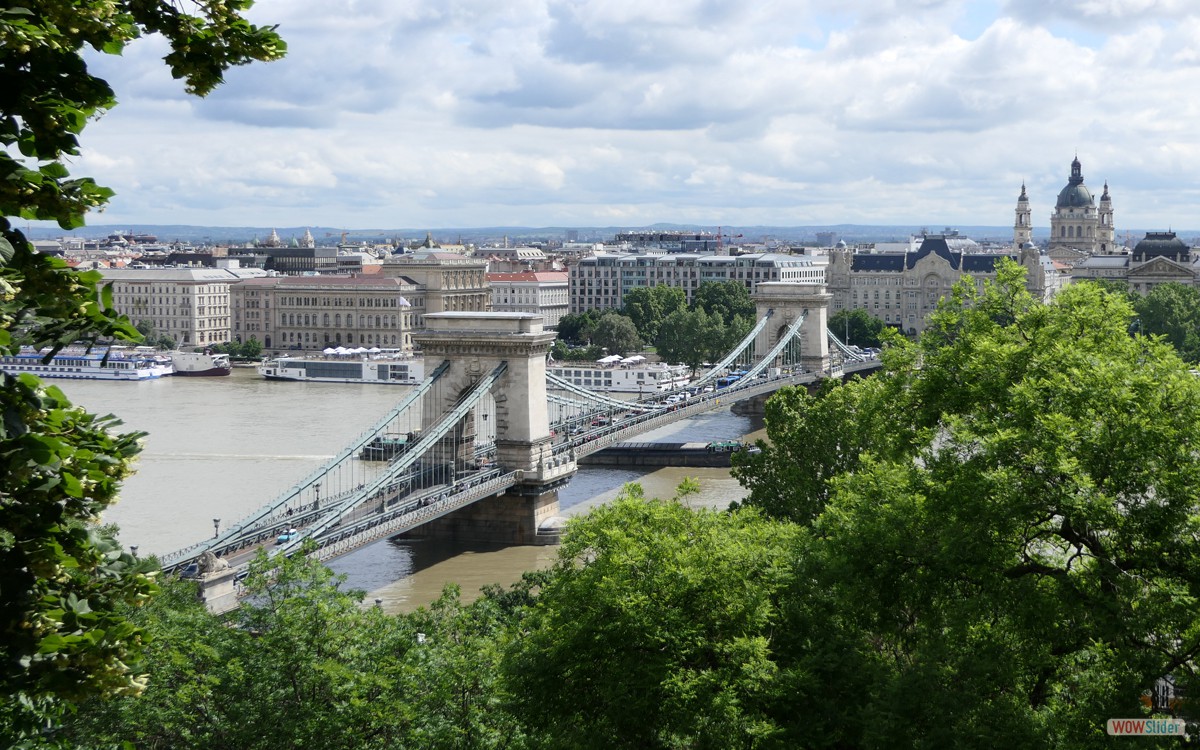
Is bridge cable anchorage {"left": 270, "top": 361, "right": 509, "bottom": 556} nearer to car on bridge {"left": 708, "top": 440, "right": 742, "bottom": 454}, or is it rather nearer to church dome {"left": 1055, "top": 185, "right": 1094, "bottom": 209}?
car on bridge {"left": 708, "top": 440, "right": 742, "bottom": 454}

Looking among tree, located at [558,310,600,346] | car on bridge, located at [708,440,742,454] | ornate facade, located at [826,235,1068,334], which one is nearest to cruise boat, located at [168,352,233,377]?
tree, located at [558,310,600,346]

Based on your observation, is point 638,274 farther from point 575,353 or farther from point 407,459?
point 407,459

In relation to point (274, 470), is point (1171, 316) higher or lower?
higher

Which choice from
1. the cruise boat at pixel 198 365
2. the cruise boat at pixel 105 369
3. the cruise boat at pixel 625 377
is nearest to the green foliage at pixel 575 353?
the cruise boat at pixel 625 377

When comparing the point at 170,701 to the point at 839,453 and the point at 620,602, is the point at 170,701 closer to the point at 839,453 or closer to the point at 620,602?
the point at 620,602

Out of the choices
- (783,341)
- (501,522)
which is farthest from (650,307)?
(501,522)

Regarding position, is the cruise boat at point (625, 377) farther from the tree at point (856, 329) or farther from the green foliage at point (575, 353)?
the tree at point (856, 329)
